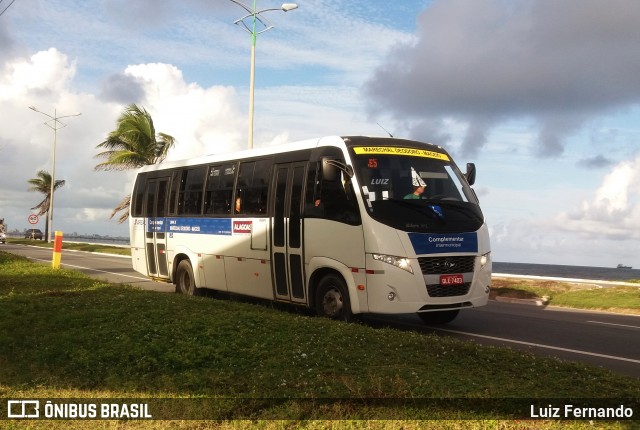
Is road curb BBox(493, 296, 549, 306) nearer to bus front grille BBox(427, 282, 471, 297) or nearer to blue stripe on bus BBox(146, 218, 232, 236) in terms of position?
bus front grille BBox(427, 282, 471, 297)

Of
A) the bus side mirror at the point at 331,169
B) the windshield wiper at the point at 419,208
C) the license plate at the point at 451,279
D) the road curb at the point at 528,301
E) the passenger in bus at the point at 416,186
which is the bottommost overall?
the road curb at the point at 528,301

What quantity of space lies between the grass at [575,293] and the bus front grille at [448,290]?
8.35 meters

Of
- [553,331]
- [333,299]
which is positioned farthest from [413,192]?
[553,331]

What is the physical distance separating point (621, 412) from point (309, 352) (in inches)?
131

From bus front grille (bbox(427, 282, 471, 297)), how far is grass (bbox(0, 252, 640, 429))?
1362 mm

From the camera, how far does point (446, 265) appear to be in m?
10.0

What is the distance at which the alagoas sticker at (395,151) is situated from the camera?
1064 cm

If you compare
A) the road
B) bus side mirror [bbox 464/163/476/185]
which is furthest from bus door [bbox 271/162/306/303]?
bus side mirror [bbox 464/163/476/185]

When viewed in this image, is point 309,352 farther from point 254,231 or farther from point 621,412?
point 254,231

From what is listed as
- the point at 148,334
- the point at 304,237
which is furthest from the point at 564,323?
the point at 148,334

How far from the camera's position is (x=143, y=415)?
18.1ft

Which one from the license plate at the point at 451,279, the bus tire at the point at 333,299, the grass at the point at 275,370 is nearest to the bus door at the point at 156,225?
the grass at the point at 275,370

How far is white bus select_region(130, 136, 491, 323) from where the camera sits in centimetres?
980

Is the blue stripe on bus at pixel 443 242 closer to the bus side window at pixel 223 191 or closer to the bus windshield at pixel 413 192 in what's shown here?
the bus windshield at pixel 413 192
